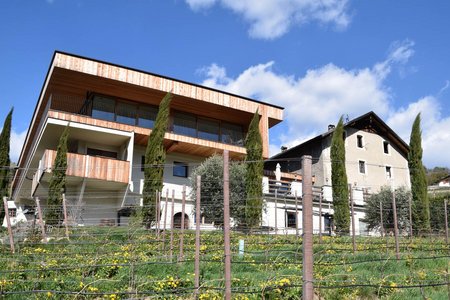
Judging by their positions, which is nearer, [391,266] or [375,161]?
[391,266]

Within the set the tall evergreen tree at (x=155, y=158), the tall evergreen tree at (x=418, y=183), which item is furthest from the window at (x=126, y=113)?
the tall evergreen tree at (x=418, y=183)

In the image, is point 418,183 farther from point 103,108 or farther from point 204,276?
point 204,276

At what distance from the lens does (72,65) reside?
854 inches

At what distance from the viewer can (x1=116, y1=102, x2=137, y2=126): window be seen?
24.2 metres

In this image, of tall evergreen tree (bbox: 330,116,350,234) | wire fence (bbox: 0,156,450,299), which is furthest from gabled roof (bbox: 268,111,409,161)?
wire fence (bbox: 0,156,450,299)

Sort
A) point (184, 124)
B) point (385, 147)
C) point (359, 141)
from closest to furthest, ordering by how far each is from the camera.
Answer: point (184, 124) < point (359, 141) < point (385, 147)

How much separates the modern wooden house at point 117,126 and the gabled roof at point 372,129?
306 inches

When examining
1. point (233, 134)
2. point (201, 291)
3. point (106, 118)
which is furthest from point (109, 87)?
point (201, 291)

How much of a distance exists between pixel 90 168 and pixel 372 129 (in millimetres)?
24149

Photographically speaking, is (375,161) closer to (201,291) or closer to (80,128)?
(80,128)

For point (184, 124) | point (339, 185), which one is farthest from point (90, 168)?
point (339, 185)

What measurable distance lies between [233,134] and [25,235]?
16390 mm

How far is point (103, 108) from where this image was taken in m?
24.0

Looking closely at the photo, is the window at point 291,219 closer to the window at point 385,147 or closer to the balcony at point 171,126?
the balcony at point 171,126
